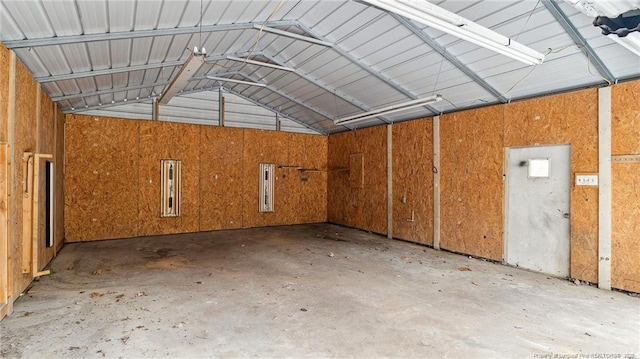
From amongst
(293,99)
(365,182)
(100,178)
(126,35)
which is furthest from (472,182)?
(100,178)

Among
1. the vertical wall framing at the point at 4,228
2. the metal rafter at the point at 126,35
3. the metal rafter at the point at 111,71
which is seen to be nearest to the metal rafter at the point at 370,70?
the metal rafter at the point at 126,35

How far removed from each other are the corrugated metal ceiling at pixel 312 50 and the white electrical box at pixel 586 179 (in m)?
1.21

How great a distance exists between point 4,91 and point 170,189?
468 centimetres

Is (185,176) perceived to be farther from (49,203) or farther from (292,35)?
(292,35)

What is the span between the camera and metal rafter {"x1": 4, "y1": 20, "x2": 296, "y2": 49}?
3.40 metres

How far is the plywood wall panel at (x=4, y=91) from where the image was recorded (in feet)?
10.3

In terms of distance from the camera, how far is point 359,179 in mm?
8648

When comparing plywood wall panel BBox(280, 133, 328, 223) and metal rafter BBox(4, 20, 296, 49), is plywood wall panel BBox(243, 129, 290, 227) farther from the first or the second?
metal rafter BBox(4, 20, 296, 49)

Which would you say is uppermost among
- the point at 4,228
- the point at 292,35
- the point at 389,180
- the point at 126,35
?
the point at 292,35

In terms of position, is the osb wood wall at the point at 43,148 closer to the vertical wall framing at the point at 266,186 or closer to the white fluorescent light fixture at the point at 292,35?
the white fluorescent light fixture at the point at 292,35

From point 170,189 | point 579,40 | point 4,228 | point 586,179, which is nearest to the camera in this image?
point 4,228

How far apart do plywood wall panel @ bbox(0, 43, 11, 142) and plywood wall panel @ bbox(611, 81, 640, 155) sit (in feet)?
22.3

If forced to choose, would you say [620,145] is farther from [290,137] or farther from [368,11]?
[290,137]

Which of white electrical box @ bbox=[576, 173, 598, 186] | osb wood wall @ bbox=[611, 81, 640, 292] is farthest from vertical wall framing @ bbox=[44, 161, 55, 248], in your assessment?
osb wood wall @ bbox=[611, 81, 640, 292]
